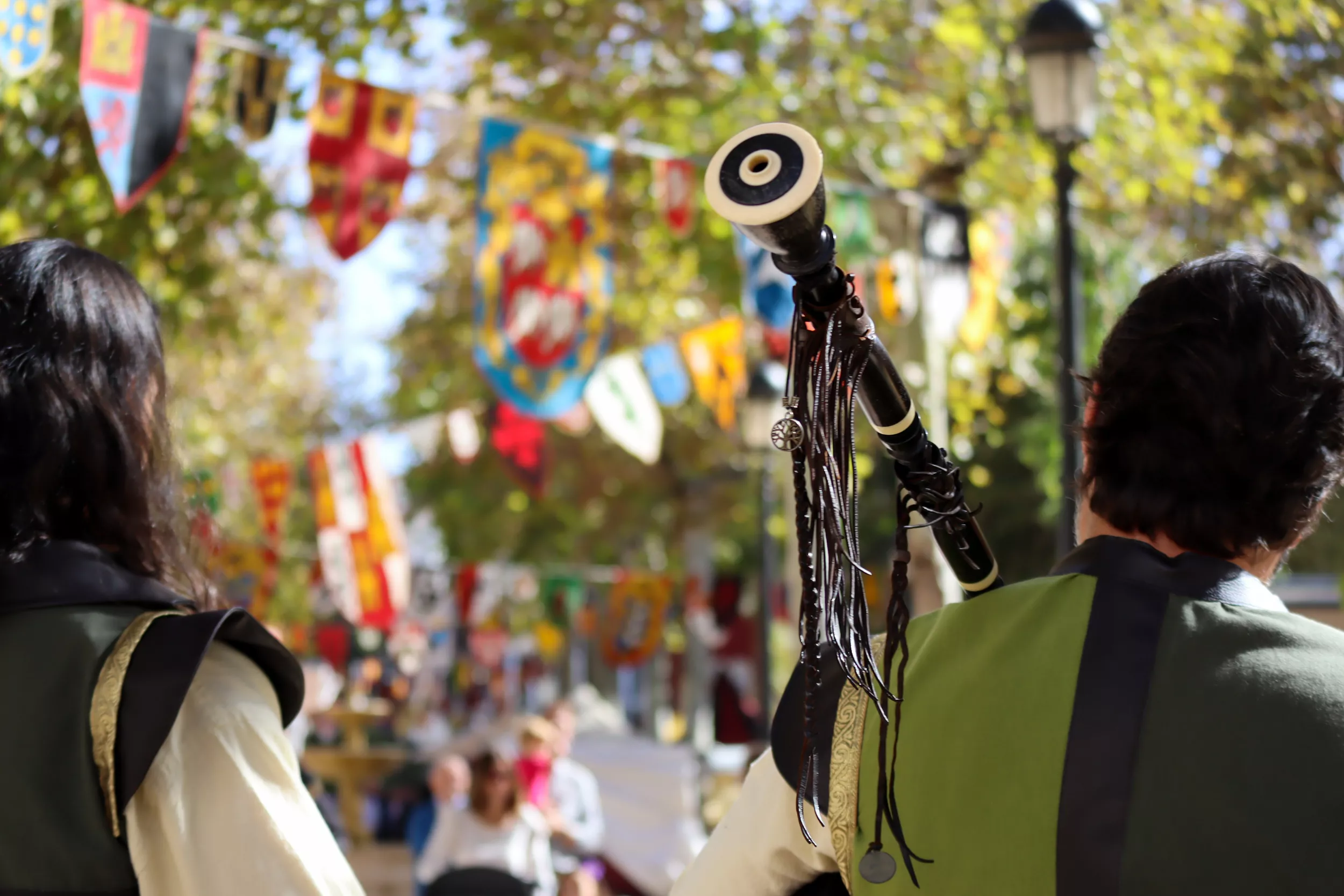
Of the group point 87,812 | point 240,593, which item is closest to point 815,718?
point 87,812

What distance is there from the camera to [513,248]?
6.21 m

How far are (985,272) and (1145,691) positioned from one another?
6.83 metres

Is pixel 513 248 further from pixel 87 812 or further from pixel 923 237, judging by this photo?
pixel 87 812

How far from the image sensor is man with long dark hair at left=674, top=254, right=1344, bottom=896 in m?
1.29

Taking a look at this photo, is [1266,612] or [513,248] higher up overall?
[513,248]

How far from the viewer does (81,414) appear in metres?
1.67

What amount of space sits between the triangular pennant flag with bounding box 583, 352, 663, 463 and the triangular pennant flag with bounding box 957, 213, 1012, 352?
213 centimetres

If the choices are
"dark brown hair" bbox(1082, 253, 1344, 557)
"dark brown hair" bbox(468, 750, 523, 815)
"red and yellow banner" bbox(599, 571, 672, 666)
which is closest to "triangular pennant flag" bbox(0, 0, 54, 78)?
"dark brown hair" bbox(1082, 253, 1344, 557)

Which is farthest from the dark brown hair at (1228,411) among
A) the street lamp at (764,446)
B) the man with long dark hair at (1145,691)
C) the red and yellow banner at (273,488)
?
the red and yellow banner at (273,488)

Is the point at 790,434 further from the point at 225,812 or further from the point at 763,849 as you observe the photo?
the point at 225,812

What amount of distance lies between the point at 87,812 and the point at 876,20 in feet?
25.1

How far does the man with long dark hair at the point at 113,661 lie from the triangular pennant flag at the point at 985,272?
21.2 ft

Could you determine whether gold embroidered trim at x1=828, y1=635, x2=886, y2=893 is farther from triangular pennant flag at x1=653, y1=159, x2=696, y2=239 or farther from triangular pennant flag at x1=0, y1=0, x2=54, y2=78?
triangular pennant flag at x1=653, y1=159, x2=696, y2=239

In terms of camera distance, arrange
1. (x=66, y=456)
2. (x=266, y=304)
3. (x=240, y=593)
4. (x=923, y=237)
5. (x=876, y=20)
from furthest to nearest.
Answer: (x=240, y=593)
(x=266, y=304)
(x=876, y=20)
(x=923, y=237)
(x=66, y=456)
